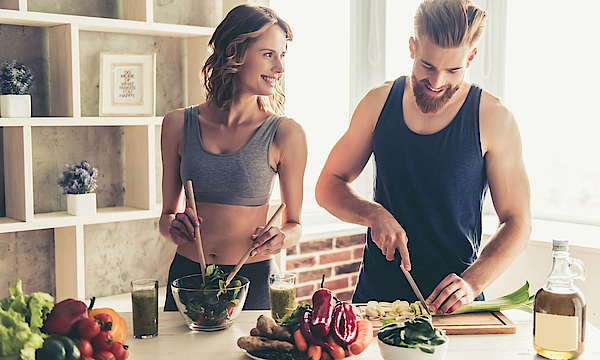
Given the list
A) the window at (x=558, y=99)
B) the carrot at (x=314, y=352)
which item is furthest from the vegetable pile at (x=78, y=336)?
the window at (x=558, y=99)

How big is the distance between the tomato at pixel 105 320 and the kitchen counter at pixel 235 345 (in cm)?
15

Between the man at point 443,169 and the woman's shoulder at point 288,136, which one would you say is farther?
the woman's shoulder at point 288,136

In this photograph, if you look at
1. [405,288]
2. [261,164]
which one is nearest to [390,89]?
[261,164]

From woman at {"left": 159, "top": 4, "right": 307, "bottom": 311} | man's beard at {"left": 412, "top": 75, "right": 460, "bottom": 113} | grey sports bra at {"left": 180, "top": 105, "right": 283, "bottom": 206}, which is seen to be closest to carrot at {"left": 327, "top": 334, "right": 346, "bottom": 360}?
woman at {"left": 159, "top": 4, "right": 307, "bottom": 311}

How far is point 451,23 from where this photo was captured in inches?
65.4

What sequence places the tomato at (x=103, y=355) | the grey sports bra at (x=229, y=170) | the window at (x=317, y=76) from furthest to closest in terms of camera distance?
the window at (x=317, y=76) → the grey sports bra at (x=229, y=170) → the tomato at (x=103, y=355)

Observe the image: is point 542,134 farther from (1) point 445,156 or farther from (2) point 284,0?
(1) point 445,156

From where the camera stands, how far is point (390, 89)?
191 cm

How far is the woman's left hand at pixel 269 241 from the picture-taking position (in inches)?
63.7

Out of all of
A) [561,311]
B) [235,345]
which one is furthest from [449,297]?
[235,345]

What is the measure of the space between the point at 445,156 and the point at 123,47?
176 centimetres

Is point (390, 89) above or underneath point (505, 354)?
above

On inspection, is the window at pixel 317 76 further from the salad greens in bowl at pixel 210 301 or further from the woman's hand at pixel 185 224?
the salad greens in bowl at pixel 210 301

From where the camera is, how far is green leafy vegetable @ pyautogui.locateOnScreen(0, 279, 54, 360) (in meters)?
1.05
